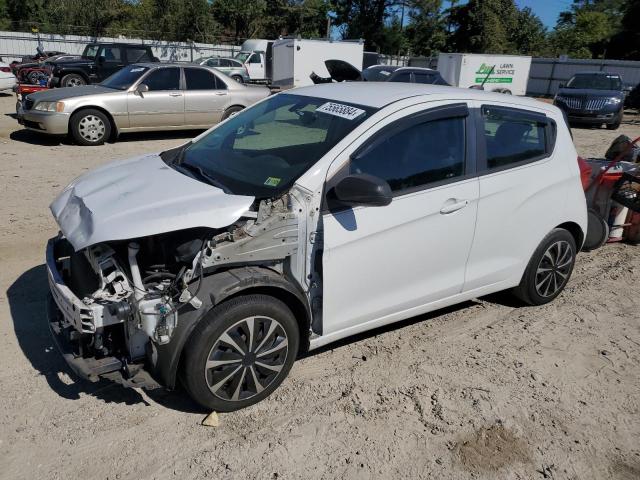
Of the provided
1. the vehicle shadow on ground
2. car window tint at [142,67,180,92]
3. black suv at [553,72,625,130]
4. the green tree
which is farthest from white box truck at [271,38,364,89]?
the green tree

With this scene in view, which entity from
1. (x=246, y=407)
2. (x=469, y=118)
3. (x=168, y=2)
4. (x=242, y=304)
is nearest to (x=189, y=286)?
(x=242, y=304)

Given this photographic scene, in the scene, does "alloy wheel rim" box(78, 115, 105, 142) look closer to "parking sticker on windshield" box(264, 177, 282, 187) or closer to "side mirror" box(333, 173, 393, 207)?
"parking sticker on windshield" box(264, 177, 282, 187)

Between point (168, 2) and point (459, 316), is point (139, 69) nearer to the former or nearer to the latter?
point (459, 316)

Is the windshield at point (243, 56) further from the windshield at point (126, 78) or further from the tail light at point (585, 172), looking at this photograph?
the tail light at point (585, 172)

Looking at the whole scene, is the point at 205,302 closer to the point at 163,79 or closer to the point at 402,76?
the point at 163,79

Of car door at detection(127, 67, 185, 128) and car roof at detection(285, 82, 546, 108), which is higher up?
car roof at detection(285, 82, 546, 108)

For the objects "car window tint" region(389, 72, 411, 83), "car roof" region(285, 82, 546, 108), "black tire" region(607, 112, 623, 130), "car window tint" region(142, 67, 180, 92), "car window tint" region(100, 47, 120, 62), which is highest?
"car roof" region(285, 82, 546, 108)

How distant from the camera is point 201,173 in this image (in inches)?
141

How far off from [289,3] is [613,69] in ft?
101

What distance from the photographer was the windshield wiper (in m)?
3.35

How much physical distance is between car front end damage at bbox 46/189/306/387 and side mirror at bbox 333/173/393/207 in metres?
0.29

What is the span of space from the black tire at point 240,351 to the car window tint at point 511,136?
1951mm

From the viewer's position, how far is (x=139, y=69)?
1122cm

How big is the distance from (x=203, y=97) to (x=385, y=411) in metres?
Answer: 9.65
